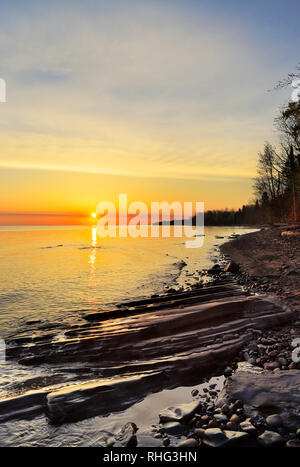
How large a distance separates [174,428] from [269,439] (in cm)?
138

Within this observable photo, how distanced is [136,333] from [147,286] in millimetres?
9336

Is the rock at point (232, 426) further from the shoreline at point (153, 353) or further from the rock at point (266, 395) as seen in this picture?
the rock at point (266, 395)

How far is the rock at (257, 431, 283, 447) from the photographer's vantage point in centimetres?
392

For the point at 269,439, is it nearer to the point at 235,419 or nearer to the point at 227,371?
the point at 235,419

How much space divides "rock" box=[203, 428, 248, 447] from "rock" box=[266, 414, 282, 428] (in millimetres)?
501

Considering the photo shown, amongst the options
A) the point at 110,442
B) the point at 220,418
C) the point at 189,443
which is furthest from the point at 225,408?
the point at 110,442

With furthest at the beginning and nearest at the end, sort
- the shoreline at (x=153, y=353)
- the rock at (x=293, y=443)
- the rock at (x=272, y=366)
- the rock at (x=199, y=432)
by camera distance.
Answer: the rock at (x=272, y=366)
the shoreline at (x=153, y=353)
the rock at (x=199, y=432)
the rock at (x=293, y=443)

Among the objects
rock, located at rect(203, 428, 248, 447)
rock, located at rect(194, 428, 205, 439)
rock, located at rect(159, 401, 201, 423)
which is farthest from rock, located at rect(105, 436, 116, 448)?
rock, located at rect(203, 428, 248, 447)

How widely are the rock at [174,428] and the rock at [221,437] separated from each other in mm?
424

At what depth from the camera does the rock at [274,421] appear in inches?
167

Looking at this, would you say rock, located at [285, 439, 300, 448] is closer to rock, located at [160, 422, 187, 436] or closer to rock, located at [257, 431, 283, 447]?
rock, located at [257, 431, 283, 447]

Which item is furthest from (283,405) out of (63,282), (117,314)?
(63,282)

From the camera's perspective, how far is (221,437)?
4.03m

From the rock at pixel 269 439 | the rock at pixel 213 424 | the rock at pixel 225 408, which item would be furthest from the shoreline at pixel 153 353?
the rock at pixel 269 439
